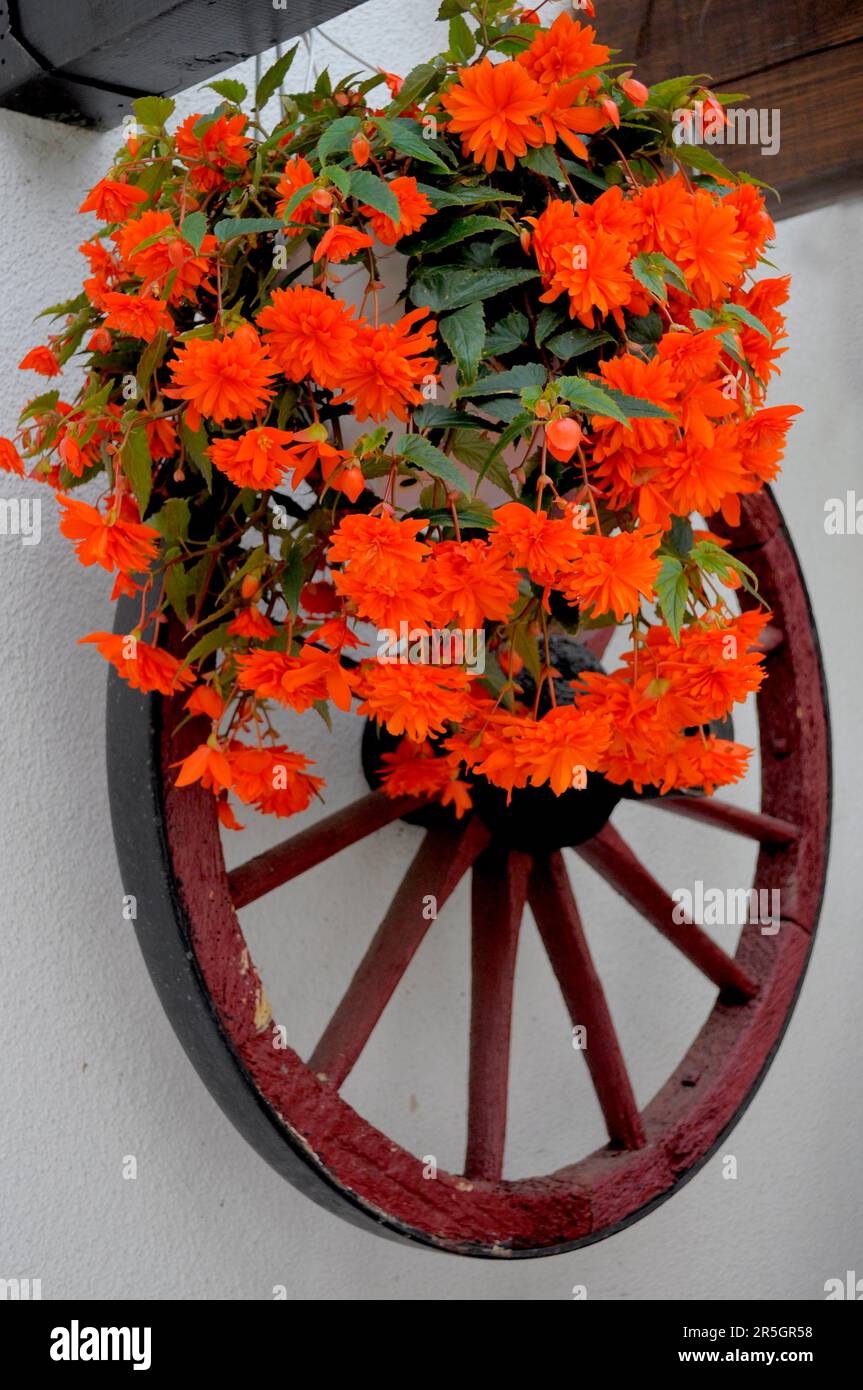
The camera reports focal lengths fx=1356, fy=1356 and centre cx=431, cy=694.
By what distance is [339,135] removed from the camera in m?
0.69

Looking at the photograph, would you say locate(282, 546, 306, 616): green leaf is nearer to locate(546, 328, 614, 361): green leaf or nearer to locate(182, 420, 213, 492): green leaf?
locate(182, 420, 213, 492): green leaf

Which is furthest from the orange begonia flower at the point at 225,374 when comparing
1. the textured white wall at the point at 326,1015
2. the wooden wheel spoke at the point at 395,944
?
the wooden wheel spoke at the point at 395,944

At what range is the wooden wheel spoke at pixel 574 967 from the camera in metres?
1.10

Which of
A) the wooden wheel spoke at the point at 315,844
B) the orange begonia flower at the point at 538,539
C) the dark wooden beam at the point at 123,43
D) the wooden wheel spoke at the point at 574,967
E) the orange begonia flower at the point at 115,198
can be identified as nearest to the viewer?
the orange begonia flower at the point at 538,539

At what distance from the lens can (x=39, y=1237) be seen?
3.18 feet

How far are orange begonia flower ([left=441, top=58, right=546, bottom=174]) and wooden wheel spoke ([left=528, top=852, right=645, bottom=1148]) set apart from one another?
585mm

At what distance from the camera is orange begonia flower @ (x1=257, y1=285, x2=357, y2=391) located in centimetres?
64

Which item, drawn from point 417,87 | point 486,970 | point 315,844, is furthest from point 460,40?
point 486,970

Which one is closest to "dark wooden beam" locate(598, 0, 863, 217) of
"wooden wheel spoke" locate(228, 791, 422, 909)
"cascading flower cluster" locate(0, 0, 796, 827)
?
"cascading flower cluster" locate(0, 0, 796, 827)

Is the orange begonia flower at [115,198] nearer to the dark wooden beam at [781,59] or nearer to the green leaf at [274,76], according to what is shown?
the green leaf at [274,76]

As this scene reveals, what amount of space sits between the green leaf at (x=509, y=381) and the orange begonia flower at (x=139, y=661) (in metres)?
0.22

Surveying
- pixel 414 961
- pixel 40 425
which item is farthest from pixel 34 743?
pixel 414 961

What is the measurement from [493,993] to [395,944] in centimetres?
10
